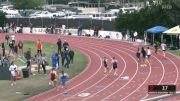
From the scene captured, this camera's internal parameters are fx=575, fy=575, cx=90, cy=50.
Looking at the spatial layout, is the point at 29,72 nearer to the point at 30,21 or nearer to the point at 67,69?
the point at 67,69

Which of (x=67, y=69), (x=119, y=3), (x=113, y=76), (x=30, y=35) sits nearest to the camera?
(x=113, y=76)

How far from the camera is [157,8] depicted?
5091 centimetres

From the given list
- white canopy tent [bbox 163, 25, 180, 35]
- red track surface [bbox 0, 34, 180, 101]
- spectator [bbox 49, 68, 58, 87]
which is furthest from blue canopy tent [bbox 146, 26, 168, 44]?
spectator [bbox 49, 68, 58, 87]

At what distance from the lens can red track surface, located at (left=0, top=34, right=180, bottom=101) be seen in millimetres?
27587

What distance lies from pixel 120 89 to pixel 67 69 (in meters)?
7.40

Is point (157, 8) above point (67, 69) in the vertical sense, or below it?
above

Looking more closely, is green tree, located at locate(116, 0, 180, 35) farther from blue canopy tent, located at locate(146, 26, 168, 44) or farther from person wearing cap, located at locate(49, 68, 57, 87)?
person wearing cap, located at locate(49, 68, 57, 87)

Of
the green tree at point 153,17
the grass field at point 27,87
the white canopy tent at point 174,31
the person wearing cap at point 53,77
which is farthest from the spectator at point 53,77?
the green tree at point 153,17

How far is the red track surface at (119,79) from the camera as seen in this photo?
27.6m

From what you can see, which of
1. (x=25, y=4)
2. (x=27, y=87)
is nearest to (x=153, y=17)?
(x=27, y=87)

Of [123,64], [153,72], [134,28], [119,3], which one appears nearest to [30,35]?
[134,28]

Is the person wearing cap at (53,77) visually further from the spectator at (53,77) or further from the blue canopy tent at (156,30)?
the blue canopy tent at (156,30)

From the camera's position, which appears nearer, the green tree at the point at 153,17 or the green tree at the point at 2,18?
the green tree at the point at 153,17

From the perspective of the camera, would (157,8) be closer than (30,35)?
Yes
